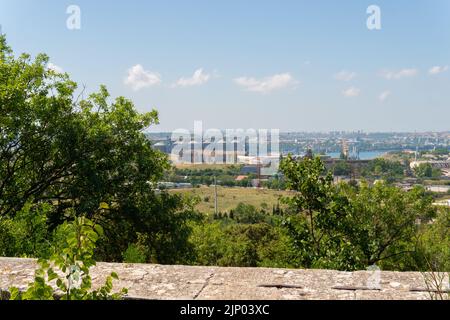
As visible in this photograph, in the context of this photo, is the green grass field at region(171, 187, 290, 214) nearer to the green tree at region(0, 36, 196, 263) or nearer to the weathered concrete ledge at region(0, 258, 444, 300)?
the green tree at region(0, 36, 196, 263)

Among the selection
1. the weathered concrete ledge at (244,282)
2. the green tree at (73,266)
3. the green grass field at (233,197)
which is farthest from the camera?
the green grass field at (233,197)

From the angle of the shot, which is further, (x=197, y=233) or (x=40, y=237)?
(x=197, y=233)

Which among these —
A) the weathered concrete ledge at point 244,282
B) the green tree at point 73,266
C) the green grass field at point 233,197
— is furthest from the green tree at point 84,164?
the green grass field at point 233,197

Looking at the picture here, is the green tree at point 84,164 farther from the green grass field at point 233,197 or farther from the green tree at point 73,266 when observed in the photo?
the green grass field at point 233,197

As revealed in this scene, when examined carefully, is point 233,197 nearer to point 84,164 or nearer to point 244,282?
point 84,164

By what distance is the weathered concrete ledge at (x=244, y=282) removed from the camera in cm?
→ 314

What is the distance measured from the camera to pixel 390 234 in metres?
13.3

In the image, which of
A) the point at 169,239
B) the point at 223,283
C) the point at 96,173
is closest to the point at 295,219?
the point at 169,239

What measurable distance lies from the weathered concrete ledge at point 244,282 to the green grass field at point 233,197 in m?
65.0

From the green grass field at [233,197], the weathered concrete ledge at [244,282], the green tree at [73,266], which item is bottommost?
the green grass field at [233,197]

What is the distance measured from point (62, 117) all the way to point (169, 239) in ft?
13.0

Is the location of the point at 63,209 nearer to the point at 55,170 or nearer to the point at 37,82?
the point at 55,170

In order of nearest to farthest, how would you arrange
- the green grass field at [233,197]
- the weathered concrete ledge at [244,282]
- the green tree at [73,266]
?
1. the green tree at [73,266]
2. the weathered concrete ledge at [244,282]
3. the green grass field at [233,197]

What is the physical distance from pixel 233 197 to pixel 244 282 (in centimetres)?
8235
